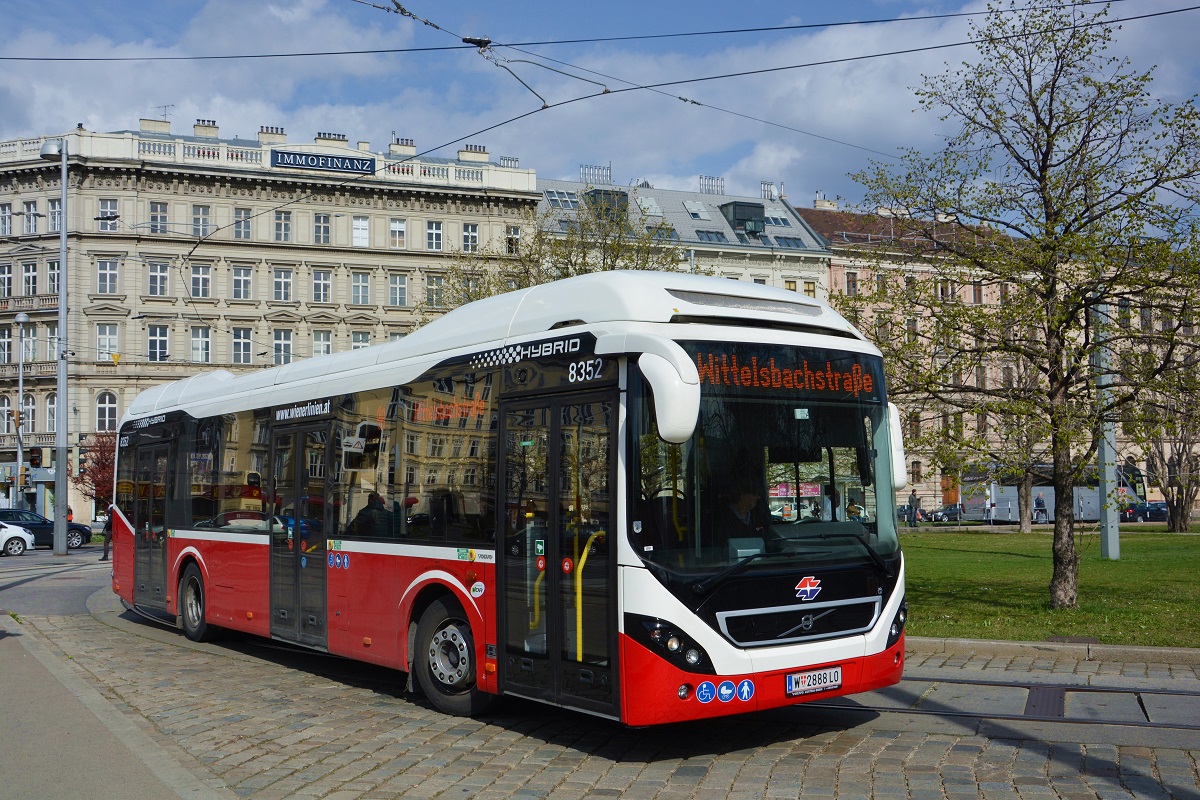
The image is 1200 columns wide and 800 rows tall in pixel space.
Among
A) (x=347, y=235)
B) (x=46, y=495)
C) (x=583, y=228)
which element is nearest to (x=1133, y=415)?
(x=583, y=228)

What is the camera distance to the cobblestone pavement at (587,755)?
6941mm

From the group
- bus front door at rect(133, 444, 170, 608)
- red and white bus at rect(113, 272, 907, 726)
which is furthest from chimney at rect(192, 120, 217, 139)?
red and white bus at rect(113, 272, 907, 726)

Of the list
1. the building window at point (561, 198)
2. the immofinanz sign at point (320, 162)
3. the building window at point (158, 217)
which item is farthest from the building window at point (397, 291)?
the building window at point (158, 217)

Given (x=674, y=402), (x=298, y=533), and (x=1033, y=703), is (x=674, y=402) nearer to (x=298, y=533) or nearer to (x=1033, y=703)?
(x=1033, y=703)

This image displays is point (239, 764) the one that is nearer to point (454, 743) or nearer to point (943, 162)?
point (454, 743)

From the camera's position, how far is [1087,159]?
1441 centimetres

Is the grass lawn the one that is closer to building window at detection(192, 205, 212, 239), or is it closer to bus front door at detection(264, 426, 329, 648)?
bus front door at detection(264, 426, 329, 648)

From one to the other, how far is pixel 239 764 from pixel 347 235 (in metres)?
57.5

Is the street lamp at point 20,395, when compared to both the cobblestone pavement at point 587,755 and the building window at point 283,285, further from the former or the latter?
the cobblestone pavement at point 587,755

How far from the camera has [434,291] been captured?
1618 inches

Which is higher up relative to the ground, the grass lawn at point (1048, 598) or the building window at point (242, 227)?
the building window at point (242, 227)

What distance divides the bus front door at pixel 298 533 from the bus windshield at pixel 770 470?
504cm

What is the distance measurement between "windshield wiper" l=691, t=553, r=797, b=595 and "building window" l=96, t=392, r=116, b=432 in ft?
193

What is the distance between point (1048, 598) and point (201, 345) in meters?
52.5
